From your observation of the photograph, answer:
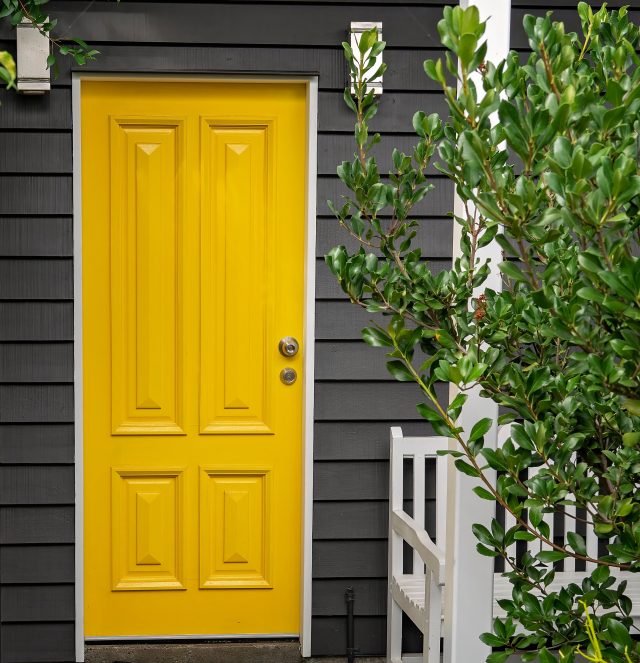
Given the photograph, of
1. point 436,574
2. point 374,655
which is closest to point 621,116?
point 436,574

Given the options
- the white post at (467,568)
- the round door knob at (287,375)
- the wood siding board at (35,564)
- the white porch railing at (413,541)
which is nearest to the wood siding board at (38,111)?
the round door knob at (287,375)

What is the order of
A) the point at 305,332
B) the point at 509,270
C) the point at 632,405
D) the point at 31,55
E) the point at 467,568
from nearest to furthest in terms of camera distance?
the point at 632,405, the point at 509,270, the point at 467,568, the point at 31,55, the point at 305,332

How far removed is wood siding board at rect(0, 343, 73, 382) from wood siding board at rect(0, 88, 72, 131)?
0.78 metres

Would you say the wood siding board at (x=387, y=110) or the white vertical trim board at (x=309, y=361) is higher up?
the wood siding board at (x=387, y=110)

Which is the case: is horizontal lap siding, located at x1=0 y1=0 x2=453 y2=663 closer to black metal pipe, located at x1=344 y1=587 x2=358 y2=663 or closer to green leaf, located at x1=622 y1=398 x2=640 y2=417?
black metal pipe, located at x1=344 y1=587 x2=358 y2=663

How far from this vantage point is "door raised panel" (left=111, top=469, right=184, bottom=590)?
319 centimetres

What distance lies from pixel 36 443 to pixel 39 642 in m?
0.73

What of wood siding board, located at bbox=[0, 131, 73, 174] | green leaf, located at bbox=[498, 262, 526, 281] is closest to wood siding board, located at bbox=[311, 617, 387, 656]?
wood siding board, located at bbox=[0, 131, 73, 174]

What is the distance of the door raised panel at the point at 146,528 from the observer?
3.19 m

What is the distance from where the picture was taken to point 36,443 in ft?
10.1

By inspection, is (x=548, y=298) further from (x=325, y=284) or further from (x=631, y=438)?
(x=325, y=284)

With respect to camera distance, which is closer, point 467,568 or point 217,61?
point 467,568

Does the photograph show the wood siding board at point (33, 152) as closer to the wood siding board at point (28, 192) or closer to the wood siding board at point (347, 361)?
the wood siding board at point (28, 192)

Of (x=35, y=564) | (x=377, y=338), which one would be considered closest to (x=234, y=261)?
(x=35, y=564)
